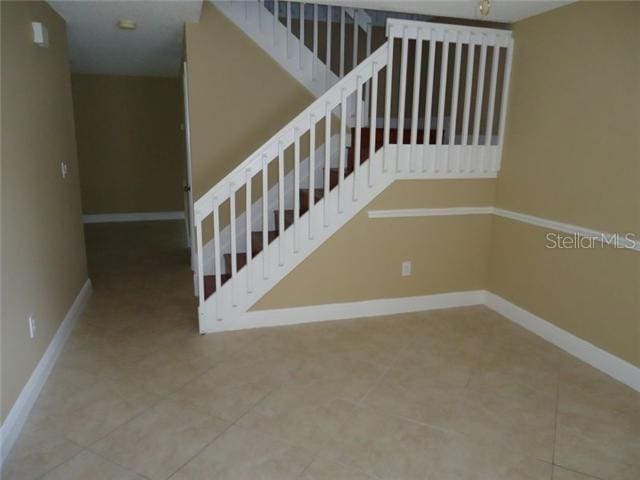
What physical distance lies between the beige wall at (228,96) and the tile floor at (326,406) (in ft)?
4.52

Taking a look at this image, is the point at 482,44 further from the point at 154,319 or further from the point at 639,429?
the point at 154,319

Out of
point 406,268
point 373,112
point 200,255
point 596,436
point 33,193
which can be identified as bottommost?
point 596,436

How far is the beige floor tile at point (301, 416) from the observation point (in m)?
2.05

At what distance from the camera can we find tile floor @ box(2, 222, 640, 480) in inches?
74.0

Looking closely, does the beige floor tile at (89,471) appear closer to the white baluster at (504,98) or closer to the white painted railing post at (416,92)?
the white painted railing post at (416,92)

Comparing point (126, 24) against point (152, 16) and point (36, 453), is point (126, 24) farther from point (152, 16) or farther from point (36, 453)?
point (36, 453)

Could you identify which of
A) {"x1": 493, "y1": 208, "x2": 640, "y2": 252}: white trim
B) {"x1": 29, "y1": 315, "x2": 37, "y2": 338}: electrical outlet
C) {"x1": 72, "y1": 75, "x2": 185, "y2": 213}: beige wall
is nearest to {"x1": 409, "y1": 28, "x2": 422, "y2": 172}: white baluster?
{"x1": 493, "y1": 208, "x2": 640, "y2": 252}: white trim

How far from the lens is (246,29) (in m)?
3.68

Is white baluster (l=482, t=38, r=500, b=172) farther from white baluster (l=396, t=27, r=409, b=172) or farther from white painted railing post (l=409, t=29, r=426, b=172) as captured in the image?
white baluster (l=396, t=27, r=409, b=172)

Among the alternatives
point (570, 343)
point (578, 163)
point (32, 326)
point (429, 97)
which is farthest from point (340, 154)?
point (32, 326)

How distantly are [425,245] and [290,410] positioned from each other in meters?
1.82

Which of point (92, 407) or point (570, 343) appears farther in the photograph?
point (570, 343)

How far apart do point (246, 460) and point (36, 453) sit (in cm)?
90

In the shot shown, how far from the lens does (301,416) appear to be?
220cm
